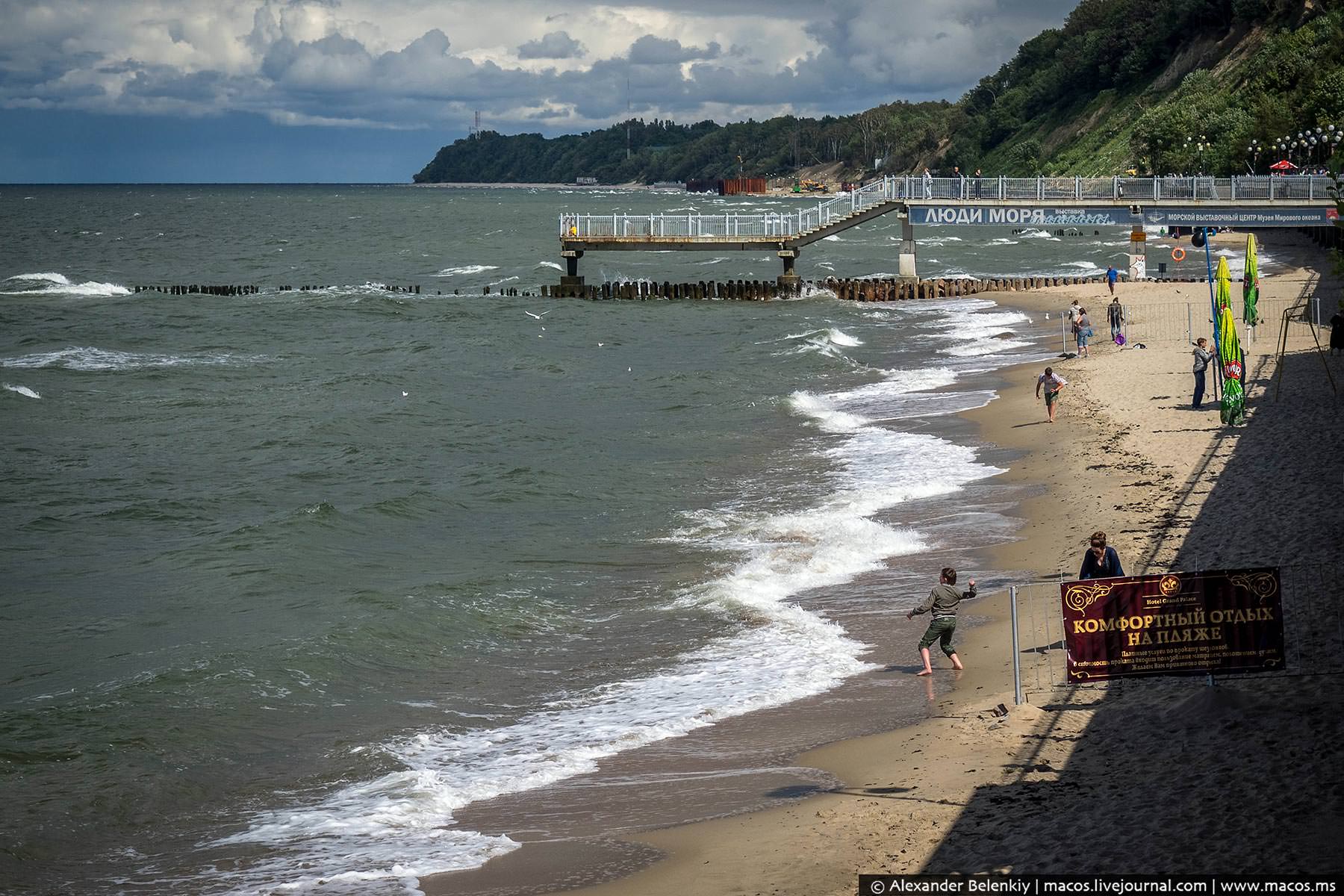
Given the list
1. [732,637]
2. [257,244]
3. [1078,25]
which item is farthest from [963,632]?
[1078,25]

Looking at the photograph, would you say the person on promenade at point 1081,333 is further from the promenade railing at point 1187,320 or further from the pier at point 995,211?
the pier at point 995,211

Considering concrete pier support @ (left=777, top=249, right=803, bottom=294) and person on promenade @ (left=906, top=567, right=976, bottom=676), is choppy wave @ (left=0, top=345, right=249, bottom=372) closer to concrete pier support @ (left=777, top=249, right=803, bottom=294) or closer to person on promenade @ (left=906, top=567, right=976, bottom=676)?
concrete pier support @ (left=777, top=249, right=803, bottom=294)

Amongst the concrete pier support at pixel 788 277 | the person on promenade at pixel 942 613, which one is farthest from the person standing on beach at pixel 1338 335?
the concrete pier support at pixel 788 277

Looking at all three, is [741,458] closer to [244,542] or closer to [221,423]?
[244,542]

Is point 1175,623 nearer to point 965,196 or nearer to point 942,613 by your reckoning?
point 942,613

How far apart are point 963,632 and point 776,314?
4477 centimetres

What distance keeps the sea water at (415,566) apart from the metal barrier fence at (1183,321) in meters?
2.53

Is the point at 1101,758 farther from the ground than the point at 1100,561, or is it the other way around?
the point at 1100,561

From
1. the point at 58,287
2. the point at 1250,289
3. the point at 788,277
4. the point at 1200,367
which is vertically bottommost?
the point at 1200,367

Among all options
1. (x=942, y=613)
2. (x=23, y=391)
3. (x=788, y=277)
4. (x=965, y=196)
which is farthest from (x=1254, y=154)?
(x=942, y=613)

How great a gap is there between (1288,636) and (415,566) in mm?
13420

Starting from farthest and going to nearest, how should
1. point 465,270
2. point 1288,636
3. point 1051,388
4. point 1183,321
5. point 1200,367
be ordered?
point 465,270, point 1183,321, point 1051,388, point 1200,367, point 1288,636

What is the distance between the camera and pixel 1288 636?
1468 centimetres

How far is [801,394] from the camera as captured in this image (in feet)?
128
